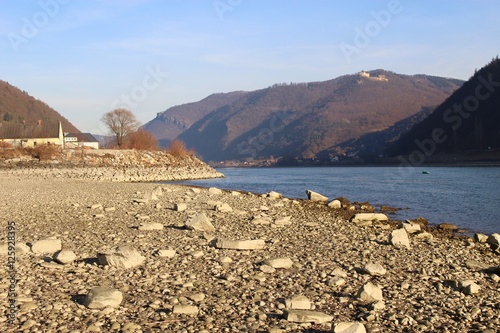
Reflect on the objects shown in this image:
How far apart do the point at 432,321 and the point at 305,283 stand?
226 cm

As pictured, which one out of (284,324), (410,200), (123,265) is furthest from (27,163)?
(284,324)

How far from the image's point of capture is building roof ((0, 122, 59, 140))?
70.9 metres

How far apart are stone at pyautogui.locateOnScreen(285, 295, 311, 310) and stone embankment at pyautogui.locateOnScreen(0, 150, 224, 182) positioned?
38.7m

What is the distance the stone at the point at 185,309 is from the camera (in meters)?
6.73

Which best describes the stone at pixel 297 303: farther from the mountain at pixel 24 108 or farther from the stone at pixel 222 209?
the mountain at pixel 24 108

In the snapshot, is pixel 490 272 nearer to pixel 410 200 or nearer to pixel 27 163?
pixel 410 200

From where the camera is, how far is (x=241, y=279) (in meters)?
8.50

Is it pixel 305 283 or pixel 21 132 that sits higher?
pixel 21 132

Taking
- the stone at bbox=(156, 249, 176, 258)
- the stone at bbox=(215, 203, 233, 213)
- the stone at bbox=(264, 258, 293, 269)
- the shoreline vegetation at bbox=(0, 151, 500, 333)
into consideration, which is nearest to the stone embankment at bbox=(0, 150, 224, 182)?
the stone at bbox=(215, 203, 233, 213)

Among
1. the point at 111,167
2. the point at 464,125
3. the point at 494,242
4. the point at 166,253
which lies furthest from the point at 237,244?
the point at 464,125

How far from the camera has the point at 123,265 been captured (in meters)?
8.89

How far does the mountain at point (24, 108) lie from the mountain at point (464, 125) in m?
90.6

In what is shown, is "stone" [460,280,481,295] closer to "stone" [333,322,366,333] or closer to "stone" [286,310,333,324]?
"stone" [286,310,333,324]

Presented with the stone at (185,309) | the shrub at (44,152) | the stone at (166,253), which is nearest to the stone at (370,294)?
the stone at (185,309)
